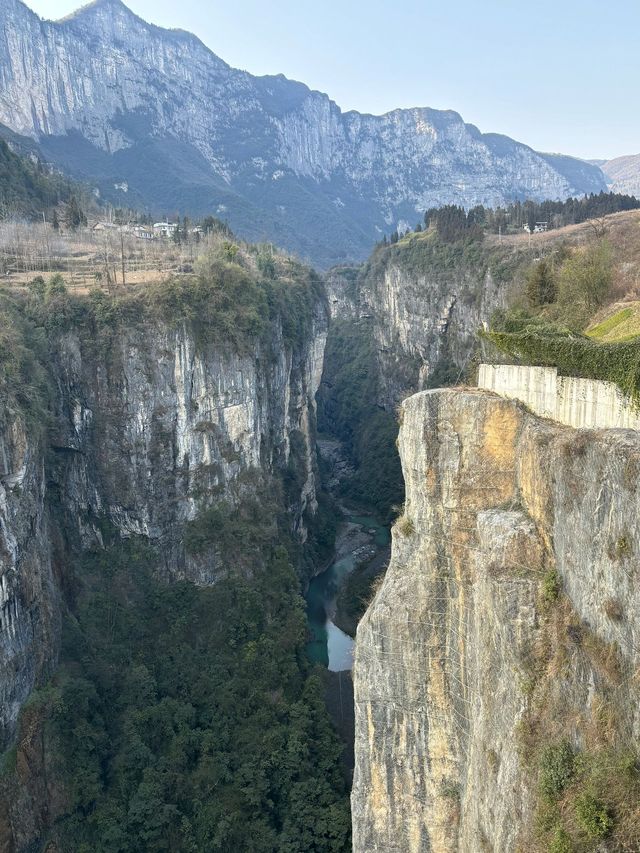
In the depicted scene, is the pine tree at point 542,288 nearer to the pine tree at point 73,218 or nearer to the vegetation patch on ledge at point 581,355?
the vegetation patch on ledge at point 581,355

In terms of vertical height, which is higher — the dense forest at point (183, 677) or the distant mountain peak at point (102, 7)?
the distant mountain peak at point (102, 7)

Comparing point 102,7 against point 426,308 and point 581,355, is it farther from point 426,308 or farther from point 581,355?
point 581,355

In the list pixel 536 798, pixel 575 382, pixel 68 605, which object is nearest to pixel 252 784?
pixel 68 605

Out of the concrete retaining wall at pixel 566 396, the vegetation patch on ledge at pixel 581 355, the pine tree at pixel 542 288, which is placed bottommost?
the concrete retaining wall at pixel 566 396

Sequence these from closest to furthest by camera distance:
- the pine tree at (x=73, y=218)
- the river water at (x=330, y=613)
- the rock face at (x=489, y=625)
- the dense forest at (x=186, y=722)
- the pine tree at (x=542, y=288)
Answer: the rock face at (x=489, y=625)
the dense forest at (x=186, y=722)
the pine tree at (x=542, y=288)
the river water at (x=330, y=613)
the pine tree at (x=73, y=218)

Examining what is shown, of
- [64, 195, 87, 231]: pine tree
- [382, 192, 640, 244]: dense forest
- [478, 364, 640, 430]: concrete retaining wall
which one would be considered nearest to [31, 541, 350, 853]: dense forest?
[478, 364, 640, 430]: concrete retaining wall

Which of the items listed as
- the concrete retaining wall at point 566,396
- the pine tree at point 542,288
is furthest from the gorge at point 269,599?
the pine tree at point 542,288

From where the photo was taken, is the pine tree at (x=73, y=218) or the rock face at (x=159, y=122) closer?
the pine tree at (x=73, y=218)

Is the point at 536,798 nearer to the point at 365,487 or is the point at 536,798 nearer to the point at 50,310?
the point at 50,310
